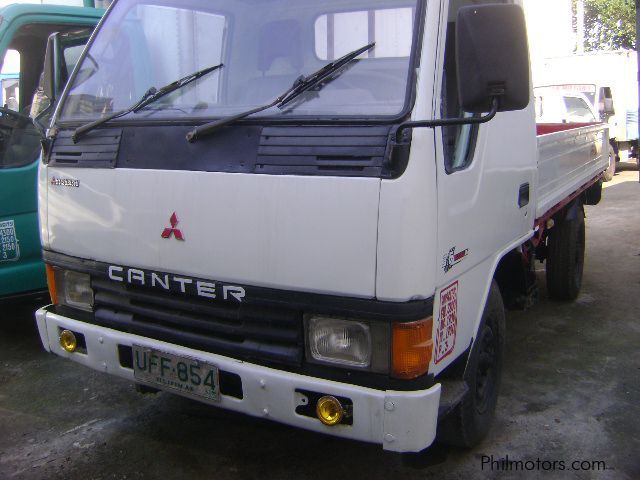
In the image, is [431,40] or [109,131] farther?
[109,131]

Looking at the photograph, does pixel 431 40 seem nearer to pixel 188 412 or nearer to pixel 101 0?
pixel 188 412

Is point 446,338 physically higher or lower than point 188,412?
higher

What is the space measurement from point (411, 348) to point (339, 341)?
0.85 ft

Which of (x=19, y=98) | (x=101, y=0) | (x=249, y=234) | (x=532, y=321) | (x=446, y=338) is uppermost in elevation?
(x=101, y=0)

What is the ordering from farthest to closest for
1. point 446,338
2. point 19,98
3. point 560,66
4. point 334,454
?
point 560,66, point 19,98, point 334,454, point 446,338

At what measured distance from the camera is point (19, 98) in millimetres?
4488

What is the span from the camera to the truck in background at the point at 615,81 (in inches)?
596

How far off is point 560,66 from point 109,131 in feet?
51.6

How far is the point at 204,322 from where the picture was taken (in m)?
2.56

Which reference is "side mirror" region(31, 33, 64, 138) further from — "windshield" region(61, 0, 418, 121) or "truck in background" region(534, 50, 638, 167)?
"truck in background" region(534, 50, 638, 167)

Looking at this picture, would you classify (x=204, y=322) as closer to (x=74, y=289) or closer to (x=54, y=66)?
(x=74, y=289)

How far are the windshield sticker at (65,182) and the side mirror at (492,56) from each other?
1660mm

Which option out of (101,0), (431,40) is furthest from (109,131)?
(101,0)

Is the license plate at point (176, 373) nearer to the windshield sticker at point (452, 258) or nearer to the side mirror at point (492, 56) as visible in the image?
the windshield sticker at point (452, 258)
